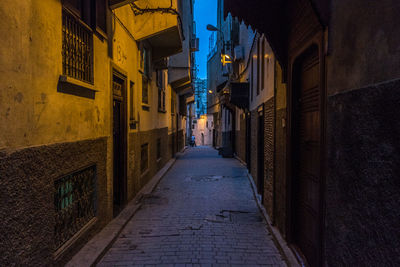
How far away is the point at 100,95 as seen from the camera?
542 cm

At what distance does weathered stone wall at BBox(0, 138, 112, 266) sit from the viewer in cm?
270

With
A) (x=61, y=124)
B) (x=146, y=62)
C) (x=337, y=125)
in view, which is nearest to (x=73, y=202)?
(x=61, y=124)

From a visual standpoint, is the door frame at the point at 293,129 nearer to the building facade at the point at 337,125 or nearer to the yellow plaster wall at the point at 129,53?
the building facade at the point at 337,125

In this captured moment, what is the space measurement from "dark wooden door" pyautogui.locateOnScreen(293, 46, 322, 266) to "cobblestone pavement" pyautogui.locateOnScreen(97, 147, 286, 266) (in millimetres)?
667

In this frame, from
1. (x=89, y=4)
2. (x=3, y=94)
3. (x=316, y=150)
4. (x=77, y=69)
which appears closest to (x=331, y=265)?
(x=316, y=150)

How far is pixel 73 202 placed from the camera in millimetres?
4453

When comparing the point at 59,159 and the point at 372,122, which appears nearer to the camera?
the point at 372,122

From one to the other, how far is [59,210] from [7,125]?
176 centimetres

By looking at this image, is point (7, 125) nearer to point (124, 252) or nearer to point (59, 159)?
point (59, 159)

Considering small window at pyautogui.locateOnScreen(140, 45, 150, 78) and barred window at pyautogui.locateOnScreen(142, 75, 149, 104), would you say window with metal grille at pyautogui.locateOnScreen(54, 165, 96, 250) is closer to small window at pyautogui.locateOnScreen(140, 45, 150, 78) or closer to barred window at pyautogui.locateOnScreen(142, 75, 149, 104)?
barred window at pyautogui.locateOnScreen(142, 75, 149, 104)

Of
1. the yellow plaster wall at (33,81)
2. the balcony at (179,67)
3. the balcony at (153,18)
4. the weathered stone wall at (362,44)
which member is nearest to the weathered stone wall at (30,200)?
the yellow plaster wall at (33,81)

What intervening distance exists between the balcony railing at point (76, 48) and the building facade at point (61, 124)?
0.6 inches

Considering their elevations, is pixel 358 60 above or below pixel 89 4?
below

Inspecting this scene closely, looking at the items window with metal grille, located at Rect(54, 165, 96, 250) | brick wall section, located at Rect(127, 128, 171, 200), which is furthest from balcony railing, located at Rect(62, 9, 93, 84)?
brick wall section, located at Rect(127, 128, 171, 200)
